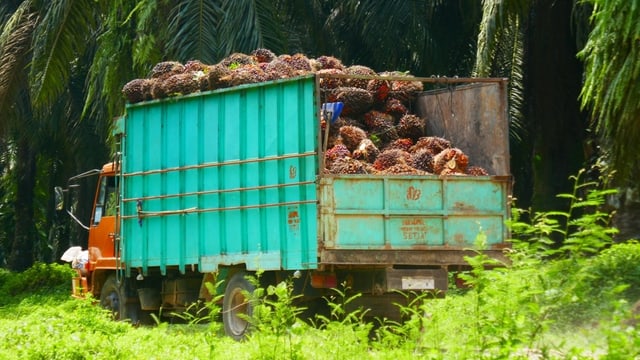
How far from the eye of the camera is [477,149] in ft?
46.8

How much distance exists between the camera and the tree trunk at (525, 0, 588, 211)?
20656mm

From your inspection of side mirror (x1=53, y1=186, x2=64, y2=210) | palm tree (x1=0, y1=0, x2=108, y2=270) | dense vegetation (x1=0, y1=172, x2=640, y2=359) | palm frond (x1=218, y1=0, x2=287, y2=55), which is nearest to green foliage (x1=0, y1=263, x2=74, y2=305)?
palm tree (x1=0, y1=0, x2=108, y2=270)

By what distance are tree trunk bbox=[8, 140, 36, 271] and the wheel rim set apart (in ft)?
73.2

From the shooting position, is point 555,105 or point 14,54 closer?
point 555,105

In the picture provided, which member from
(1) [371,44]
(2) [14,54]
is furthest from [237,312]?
(2) [14,54]

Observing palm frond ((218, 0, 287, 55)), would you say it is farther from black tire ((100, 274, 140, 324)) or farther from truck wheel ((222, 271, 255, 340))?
truck wheel ((222, 271, 255, 340))

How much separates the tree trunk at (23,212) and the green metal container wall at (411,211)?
24021 mm

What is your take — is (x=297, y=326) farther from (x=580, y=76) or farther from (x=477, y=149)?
(x=580, y=76)

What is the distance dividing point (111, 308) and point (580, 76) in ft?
30.4

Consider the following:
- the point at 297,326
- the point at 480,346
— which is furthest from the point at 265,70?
the point at 480,346

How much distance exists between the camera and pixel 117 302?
17344 mm

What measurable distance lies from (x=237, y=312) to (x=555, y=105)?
8.97 metres

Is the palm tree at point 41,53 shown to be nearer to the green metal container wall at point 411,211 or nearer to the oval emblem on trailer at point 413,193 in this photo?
the green metal container wall at point 411,211

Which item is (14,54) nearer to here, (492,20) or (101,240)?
(101,240)
